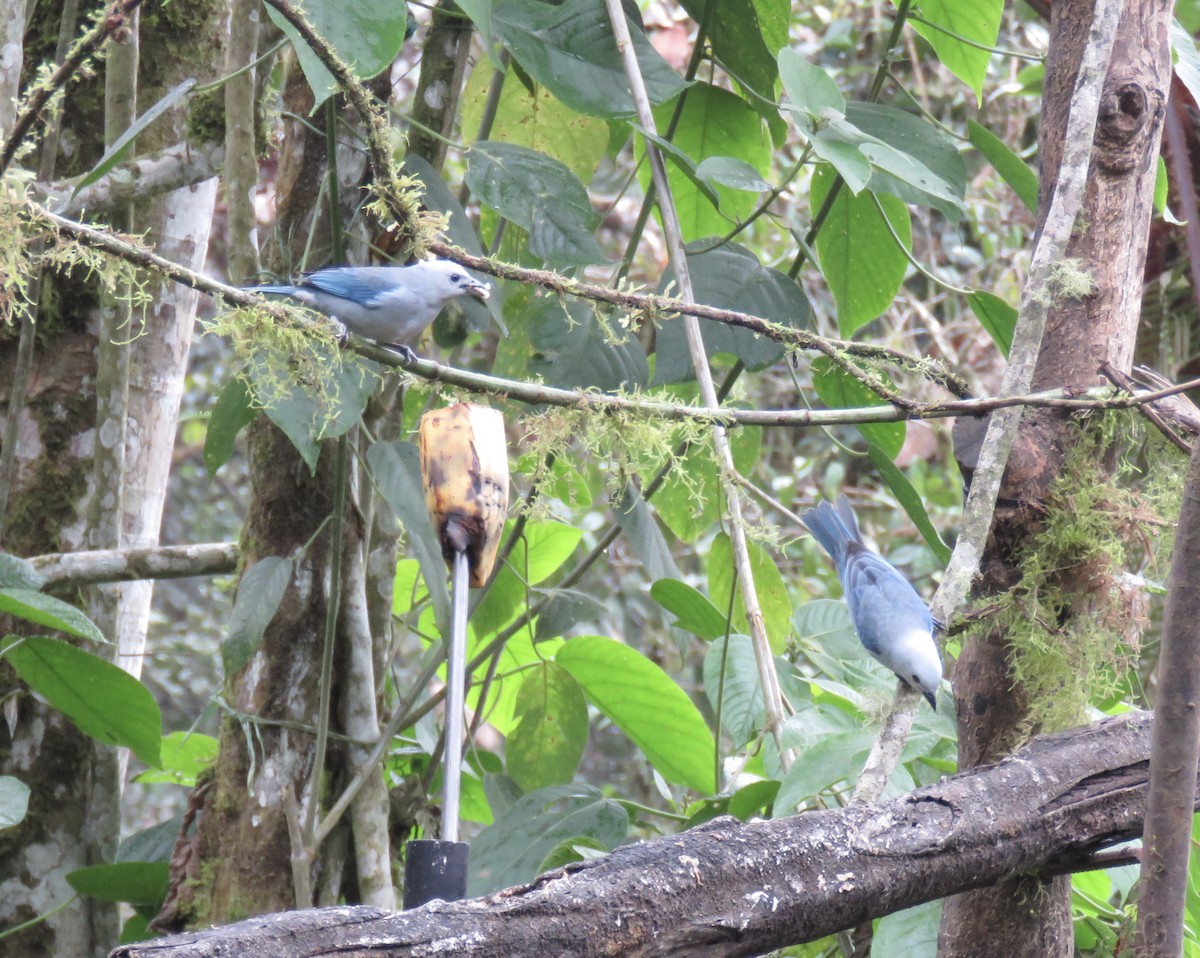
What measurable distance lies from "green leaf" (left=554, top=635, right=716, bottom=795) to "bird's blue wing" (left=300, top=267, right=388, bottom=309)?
0.87 m

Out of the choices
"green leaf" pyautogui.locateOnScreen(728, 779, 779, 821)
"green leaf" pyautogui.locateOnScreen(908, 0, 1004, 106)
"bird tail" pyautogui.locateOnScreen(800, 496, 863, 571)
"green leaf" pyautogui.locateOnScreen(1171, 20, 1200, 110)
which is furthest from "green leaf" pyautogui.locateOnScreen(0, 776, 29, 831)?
"green leaf" pyautogui.locateOnScreen(1171, 20, 1200, 110)

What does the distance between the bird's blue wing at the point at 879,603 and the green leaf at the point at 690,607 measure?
273 mm

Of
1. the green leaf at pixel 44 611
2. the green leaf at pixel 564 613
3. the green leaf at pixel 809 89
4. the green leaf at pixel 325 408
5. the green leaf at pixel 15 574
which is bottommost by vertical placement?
Result: the green leaf at pixel 564 613

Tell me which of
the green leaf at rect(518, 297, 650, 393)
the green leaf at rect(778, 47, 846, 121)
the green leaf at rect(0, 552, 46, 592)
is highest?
the green leaf at rect(778, 47, 846, 121)

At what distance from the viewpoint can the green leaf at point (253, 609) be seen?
2.02m

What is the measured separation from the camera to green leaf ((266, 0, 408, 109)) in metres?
1.51

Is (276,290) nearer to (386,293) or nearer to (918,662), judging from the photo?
(386,293)

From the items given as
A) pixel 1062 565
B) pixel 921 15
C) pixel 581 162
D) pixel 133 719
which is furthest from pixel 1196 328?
pixel 133 719

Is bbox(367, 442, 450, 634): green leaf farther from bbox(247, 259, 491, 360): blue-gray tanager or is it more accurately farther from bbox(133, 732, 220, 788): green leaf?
bbox(133, 732, 220, 788): green leaf

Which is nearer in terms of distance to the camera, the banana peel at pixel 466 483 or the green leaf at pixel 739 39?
the banana peel at pixel 466 483

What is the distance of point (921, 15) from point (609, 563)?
11.2 ft

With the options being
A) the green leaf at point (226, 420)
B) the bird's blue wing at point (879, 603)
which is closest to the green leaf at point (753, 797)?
the bird's blue wing at point (879, 603)

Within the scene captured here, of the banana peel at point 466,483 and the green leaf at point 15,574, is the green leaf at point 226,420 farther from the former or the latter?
the banana peel at point 466,483

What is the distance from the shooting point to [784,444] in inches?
265
